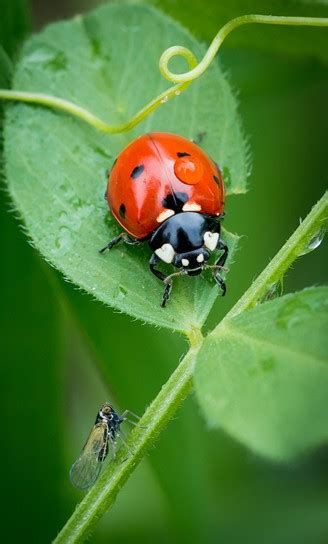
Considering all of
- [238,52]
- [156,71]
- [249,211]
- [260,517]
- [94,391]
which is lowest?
[260,517]

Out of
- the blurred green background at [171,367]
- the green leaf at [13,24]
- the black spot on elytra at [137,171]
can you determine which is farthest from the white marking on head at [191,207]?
the green leaf at [13,24]

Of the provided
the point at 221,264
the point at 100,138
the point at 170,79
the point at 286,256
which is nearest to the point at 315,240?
the point at 286,256

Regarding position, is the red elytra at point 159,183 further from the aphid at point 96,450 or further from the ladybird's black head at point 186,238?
the aphid at point 96,450

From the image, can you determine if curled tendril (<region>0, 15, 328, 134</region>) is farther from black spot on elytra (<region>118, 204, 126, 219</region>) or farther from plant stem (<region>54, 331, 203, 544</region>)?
plant stem (<region>54, 331, 203, 544</region>)

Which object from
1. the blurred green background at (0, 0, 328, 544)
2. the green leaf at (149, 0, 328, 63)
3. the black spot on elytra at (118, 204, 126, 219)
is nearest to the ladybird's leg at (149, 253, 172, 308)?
the black spot on elytra at (118, 204, 126, 219)

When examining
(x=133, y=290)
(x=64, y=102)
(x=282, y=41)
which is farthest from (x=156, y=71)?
(x=133, y=290)

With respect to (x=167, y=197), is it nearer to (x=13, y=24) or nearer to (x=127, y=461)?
(x=127, y=461)

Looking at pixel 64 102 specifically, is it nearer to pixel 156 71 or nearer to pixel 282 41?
pixel 156 71
